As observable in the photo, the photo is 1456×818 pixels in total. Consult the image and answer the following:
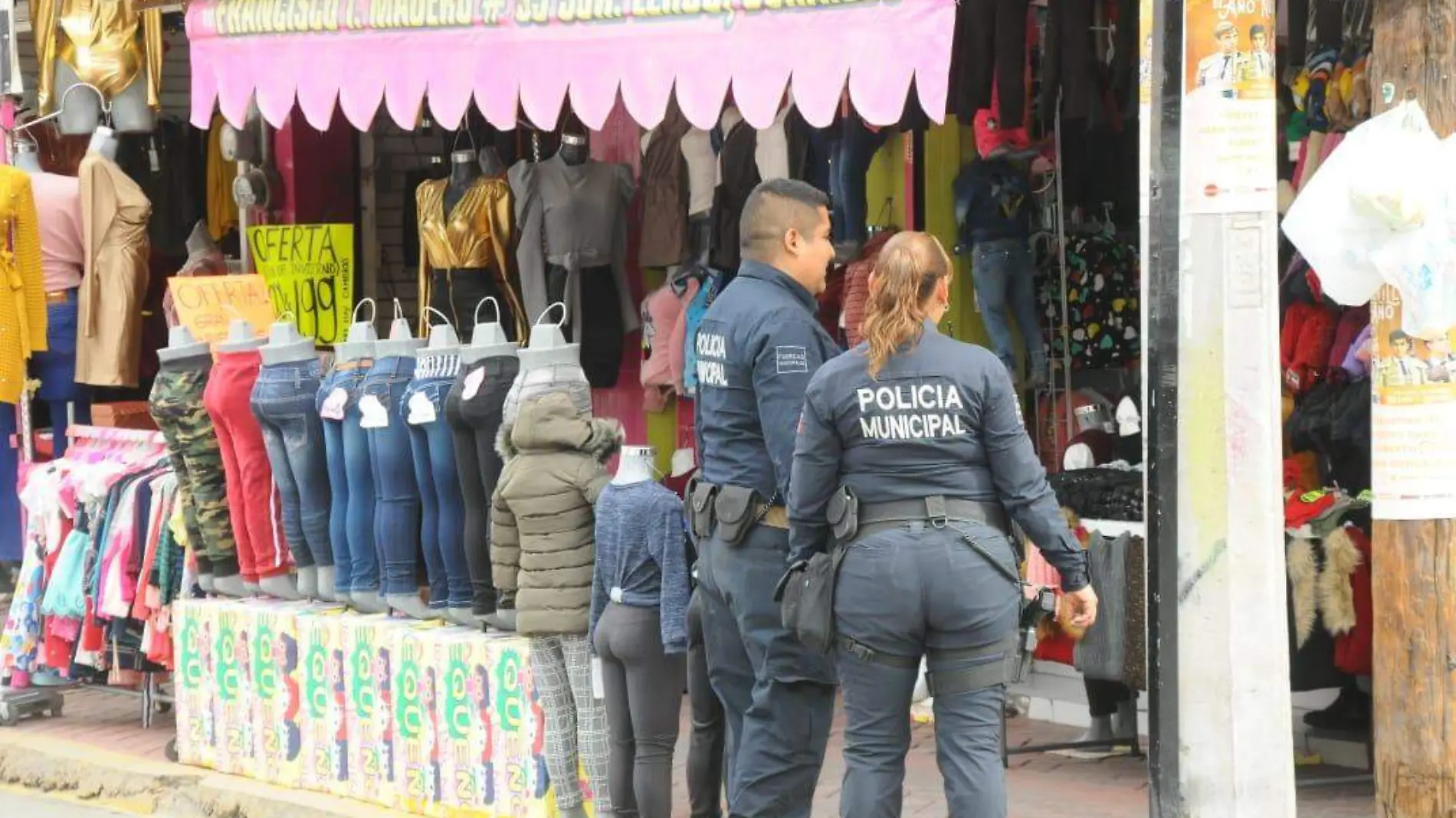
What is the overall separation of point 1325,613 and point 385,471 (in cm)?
Answer: 338

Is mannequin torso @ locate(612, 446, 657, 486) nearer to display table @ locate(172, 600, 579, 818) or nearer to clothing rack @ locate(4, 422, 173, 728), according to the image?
display table @ locate(172, 600, 579, 818)

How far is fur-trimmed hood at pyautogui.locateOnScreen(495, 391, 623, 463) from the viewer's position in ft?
24.5

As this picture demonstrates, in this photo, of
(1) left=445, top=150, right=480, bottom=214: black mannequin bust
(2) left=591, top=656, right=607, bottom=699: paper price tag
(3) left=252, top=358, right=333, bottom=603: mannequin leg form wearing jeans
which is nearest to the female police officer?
(2) left=591, top=656, right=607, bottom=699: paper price tag

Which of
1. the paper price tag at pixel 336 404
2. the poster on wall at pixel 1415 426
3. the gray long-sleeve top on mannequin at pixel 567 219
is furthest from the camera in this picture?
the gray long-sleeve top on mannequin at pixel 567 219

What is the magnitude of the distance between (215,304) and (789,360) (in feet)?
12.9

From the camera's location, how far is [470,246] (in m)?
11.0

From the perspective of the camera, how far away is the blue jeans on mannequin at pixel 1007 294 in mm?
10461

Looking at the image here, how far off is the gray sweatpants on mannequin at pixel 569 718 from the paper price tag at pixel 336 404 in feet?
4.47

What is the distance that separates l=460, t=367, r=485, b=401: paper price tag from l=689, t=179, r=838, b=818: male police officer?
1571 millimetres

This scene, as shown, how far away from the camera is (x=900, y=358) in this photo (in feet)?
19.5

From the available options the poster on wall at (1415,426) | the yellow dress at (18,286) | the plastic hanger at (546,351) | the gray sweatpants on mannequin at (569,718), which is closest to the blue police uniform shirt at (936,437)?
the poster on wall at (1415,426)

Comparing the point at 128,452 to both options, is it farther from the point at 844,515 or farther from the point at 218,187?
the point at 844,515

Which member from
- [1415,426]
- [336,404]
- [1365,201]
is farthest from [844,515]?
[336,404]

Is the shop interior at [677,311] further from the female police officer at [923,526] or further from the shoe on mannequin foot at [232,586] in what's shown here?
the female police officer at [923,526]
